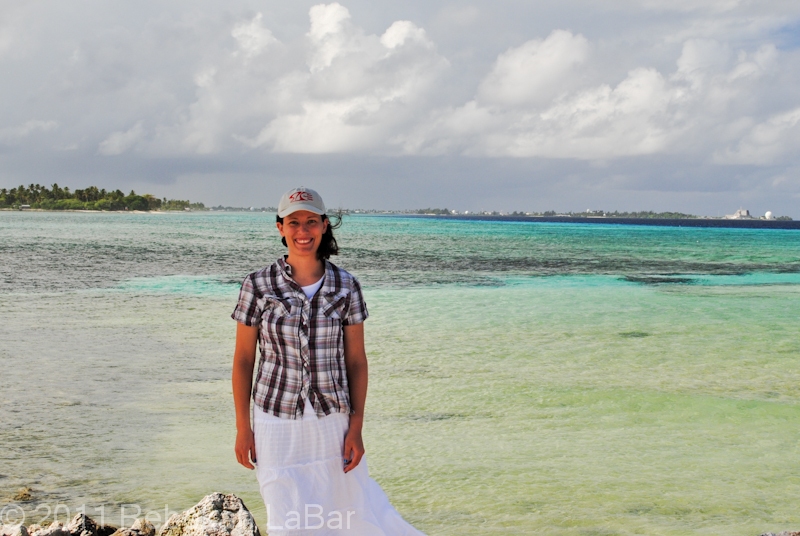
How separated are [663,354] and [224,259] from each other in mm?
22641

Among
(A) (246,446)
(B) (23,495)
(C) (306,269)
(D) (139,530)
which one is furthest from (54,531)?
(C) (306,269)

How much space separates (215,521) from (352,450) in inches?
53.8

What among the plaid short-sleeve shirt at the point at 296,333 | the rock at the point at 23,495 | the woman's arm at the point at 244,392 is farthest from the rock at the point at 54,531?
the plaid short-sleeve shirt at the point at 296,333

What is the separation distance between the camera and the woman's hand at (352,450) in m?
2.57

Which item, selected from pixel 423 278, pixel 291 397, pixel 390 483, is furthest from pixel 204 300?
pixel 291 397

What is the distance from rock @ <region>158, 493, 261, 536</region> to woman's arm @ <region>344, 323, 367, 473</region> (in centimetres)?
121

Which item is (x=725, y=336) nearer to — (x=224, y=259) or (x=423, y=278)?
(x=423, y=278)

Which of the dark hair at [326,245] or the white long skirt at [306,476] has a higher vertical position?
the dark hair at [326,245]

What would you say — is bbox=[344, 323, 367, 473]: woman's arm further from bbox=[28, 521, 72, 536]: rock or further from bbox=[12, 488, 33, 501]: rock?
bbox=[12, 488, 33, 501]: rock

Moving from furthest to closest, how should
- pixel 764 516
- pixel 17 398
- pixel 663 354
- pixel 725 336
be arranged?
pixel 725 336 → pixel 663 354 → pixel 17 398 → pixel 764 516

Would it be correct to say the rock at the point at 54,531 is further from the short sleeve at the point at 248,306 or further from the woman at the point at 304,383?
the short sleeve at the point at 248,306

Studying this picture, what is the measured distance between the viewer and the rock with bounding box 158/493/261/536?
3521mm

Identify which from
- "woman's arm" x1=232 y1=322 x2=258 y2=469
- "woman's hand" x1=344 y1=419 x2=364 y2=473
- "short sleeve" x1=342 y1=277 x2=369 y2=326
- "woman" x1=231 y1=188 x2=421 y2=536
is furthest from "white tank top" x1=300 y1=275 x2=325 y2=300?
"woman's hand" x1=344 y1=419 x2=364 y2=473

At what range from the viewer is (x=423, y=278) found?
22.0 meters
